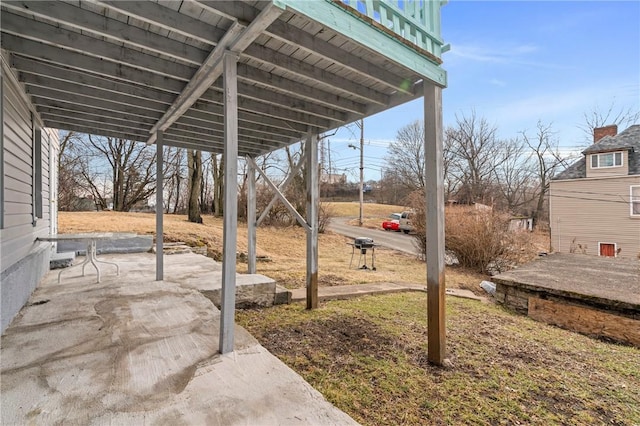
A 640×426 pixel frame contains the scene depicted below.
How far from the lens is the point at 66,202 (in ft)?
47.6

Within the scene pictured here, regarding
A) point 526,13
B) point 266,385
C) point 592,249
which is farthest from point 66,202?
point 592,249

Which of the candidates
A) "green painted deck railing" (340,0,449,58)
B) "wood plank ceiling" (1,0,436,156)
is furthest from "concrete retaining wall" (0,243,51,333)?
"green painted deck railing" (340,0,449,58)

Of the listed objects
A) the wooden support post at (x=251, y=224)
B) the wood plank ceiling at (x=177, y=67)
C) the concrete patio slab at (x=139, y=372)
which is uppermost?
the wood plank ceiling at (x=177, y=67)

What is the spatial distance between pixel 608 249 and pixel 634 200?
90.5 inches

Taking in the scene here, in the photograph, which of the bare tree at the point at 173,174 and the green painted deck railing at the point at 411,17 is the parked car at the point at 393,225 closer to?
the bare tree at the point at 173,174

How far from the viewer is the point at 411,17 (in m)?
2.31

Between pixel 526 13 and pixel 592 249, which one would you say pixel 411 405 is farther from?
pixel 592 249

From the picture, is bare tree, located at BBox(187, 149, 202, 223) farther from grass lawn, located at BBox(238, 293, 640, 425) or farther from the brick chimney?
the brick chimney

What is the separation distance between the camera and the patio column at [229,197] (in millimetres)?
2113

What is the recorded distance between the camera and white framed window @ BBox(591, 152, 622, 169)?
13.4 metres

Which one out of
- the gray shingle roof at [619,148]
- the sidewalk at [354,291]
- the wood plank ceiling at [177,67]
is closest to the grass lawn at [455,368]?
the sidewalk at [354,291]

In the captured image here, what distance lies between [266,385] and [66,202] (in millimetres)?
17355

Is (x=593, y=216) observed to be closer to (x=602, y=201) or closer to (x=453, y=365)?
(x=602, y=201)

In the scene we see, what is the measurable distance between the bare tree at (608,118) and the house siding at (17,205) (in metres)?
Result: 24.0
